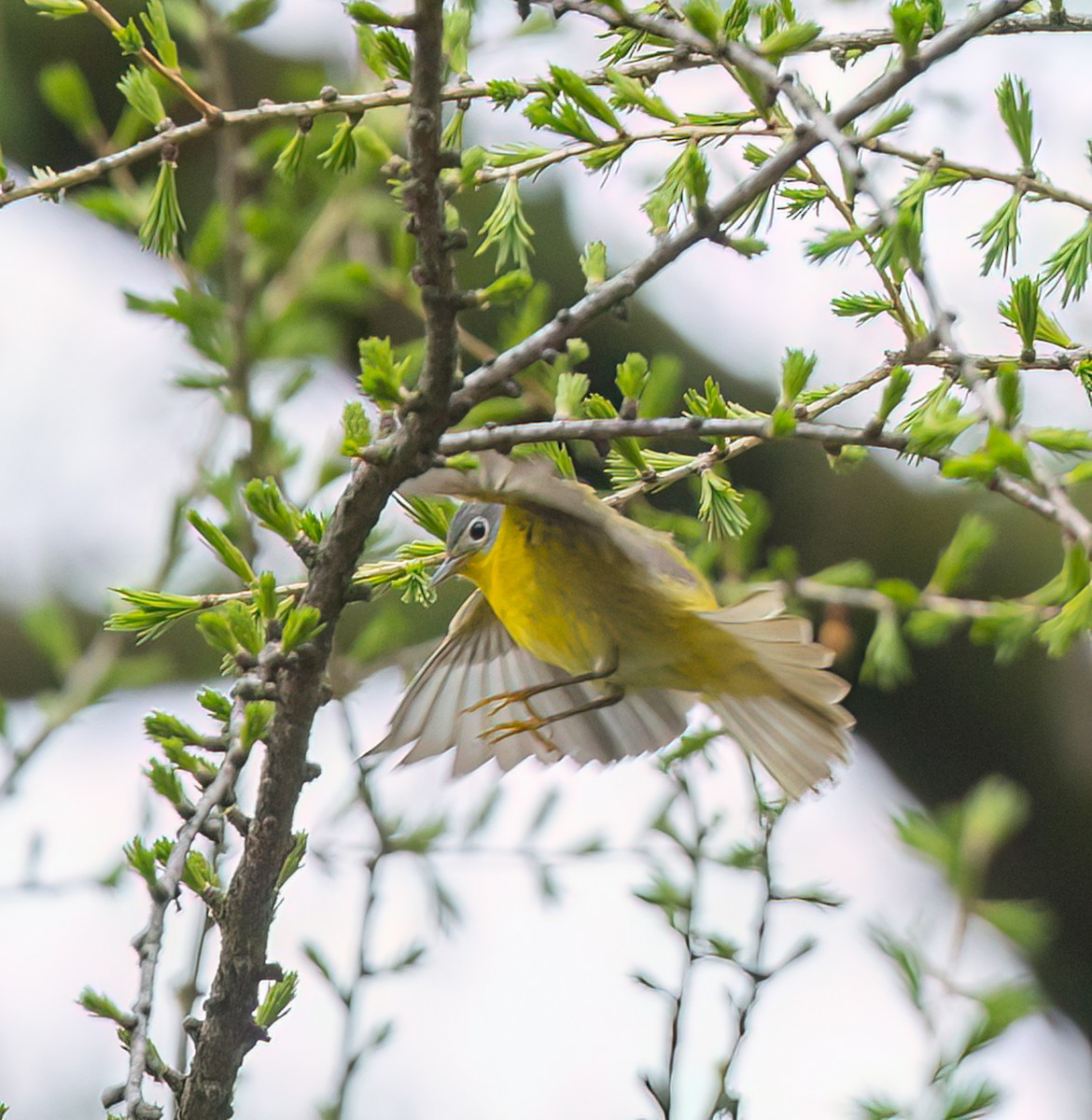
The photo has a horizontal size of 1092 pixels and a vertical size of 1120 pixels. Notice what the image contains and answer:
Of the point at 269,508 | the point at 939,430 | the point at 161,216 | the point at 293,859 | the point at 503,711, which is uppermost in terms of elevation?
the point at 161,216

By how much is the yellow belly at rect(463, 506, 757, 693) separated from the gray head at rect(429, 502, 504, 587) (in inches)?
0.5

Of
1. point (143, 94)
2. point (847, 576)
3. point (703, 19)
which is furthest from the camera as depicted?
point (847, 576)

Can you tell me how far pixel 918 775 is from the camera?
210cm

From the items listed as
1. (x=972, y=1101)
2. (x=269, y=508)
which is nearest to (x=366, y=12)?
(x=269, y=508)

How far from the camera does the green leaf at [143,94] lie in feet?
2.84

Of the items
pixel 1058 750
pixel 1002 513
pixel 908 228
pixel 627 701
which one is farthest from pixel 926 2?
pixel 1058 750

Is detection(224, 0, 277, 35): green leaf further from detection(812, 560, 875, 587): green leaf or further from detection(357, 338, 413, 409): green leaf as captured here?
detection(812, 560, 875, 587): green leaf

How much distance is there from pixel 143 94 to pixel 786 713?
84 cm

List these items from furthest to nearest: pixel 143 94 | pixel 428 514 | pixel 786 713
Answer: pixel 786 713, pixel 428 514, pixel 143 94

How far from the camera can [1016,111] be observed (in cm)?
92

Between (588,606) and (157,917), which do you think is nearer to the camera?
(157,917)

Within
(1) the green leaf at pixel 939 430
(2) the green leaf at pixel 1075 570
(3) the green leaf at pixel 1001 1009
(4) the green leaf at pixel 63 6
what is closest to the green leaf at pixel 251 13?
(4) the green leaf at pixel 63 6

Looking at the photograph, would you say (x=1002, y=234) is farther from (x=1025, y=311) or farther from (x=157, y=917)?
(x=157, y=917)

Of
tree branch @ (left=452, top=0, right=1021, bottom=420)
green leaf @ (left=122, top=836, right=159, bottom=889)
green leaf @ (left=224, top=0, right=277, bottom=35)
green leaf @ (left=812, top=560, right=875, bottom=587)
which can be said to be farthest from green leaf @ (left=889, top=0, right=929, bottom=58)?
green leaf @ (left=812, top=560, right=875, bottom=587)
